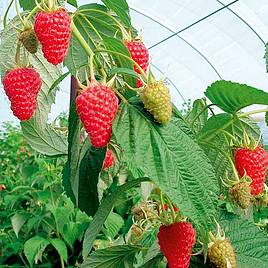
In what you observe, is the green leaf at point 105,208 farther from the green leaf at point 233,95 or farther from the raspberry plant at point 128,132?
the green leaf at point 233,95

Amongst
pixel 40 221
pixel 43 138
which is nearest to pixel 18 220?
pixel 40 221

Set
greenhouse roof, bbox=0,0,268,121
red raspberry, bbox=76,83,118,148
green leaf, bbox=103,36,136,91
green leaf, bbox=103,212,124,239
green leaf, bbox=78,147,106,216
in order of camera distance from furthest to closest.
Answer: greenhouse roof, bbox=0,0,268,121 → green leaf, bbox=103,212,124,239 → green leaf, bbox=78,147,106,216 → green leaf, bbox=103,36,136,91 → red raspberry, bbox=76,83,118,148

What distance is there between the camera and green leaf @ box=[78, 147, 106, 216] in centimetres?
103

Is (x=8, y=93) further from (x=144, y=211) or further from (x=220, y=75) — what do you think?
(x=220, y=75)

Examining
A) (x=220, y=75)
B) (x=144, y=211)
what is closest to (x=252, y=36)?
(x=220, y=75)

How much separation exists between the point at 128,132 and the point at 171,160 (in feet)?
0.20

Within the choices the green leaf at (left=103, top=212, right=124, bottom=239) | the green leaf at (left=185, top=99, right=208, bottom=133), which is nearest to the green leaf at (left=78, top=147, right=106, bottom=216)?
the green leaf at (left=185, top=99, right=208, bottom=133)

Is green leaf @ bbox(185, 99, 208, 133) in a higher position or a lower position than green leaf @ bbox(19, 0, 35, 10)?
lower

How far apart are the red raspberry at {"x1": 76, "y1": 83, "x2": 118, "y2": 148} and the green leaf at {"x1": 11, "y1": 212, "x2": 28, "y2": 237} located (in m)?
1.77

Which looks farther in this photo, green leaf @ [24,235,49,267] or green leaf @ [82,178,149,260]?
green leaf @ [24,235,49,267]

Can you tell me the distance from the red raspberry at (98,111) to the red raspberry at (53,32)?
0.08 meters

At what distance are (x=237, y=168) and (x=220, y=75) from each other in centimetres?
759

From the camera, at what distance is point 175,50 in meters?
8.83

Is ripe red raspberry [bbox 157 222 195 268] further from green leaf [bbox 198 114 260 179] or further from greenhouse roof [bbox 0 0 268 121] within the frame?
greenhouse roof [bbox 0 0 268 121]
